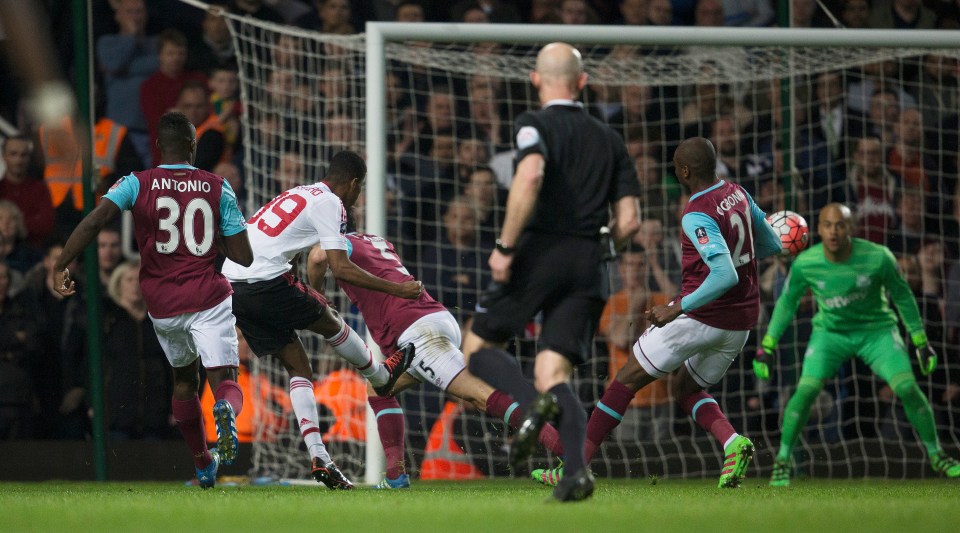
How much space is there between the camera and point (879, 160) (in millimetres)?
11047

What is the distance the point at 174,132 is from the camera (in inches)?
282

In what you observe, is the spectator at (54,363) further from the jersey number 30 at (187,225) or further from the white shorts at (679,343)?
the white shorts at (679,343)

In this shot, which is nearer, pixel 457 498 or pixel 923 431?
pixel 457 498

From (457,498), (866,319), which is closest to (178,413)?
(457,498)

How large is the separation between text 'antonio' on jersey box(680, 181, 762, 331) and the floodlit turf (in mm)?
1065

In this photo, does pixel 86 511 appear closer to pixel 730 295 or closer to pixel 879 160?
pixel 730 295

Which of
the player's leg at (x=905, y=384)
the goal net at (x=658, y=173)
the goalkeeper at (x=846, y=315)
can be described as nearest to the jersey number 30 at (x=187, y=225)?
the goal net at (x=658, y=173)

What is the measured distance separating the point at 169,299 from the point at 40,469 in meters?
3.31

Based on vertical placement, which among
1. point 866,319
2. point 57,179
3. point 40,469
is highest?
point 57,179

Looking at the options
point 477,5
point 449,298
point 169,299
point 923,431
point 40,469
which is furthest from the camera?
point 477,5

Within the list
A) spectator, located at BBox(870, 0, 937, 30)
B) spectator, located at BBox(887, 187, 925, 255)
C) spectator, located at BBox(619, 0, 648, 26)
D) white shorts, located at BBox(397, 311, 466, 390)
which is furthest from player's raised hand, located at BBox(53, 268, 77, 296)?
spectator, located at BBox(870, 0, 937, 30)

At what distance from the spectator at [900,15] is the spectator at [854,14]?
0.46ft

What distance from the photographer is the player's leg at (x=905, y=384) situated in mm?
9023

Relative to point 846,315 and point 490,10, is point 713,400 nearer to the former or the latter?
point 846,315
